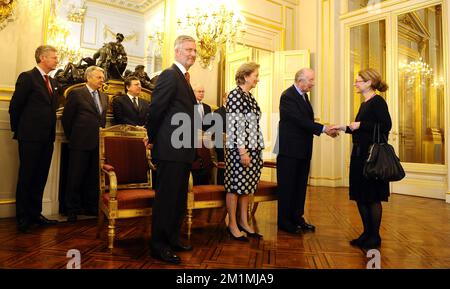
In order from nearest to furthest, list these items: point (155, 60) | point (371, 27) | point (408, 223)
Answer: point (408, 223)
point (155, 60)
point (371, 27)

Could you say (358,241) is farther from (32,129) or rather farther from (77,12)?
(77,12)

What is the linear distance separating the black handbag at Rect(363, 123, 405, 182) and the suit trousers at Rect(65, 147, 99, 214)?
2.60 m

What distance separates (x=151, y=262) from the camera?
6.63 feet

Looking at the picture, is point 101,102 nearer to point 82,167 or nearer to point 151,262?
point 82,167

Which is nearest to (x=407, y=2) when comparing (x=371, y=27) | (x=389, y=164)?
Result: (x=371, y=27)

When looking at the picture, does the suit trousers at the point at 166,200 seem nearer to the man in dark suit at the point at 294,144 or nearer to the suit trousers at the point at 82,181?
the man in dark suit at the point at 294,144

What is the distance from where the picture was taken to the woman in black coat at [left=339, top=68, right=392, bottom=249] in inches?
91.9

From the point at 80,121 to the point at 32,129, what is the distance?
0.48m

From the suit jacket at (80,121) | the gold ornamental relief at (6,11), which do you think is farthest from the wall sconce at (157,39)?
the gold ornamental relief at (6,11)

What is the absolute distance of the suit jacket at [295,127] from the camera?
2.74 metres

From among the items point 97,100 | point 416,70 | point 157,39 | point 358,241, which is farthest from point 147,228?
point 416,70

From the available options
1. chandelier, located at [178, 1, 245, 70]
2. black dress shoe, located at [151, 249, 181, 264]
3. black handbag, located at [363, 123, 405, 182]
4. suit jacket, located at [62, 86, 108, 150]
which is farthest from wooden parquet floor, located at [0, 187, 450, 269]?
chandelier, located at [178, 1, 245, 70]

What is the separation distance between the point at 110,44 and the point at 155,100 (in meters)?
2.40

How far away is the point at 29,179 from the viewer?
2879 millimetres
